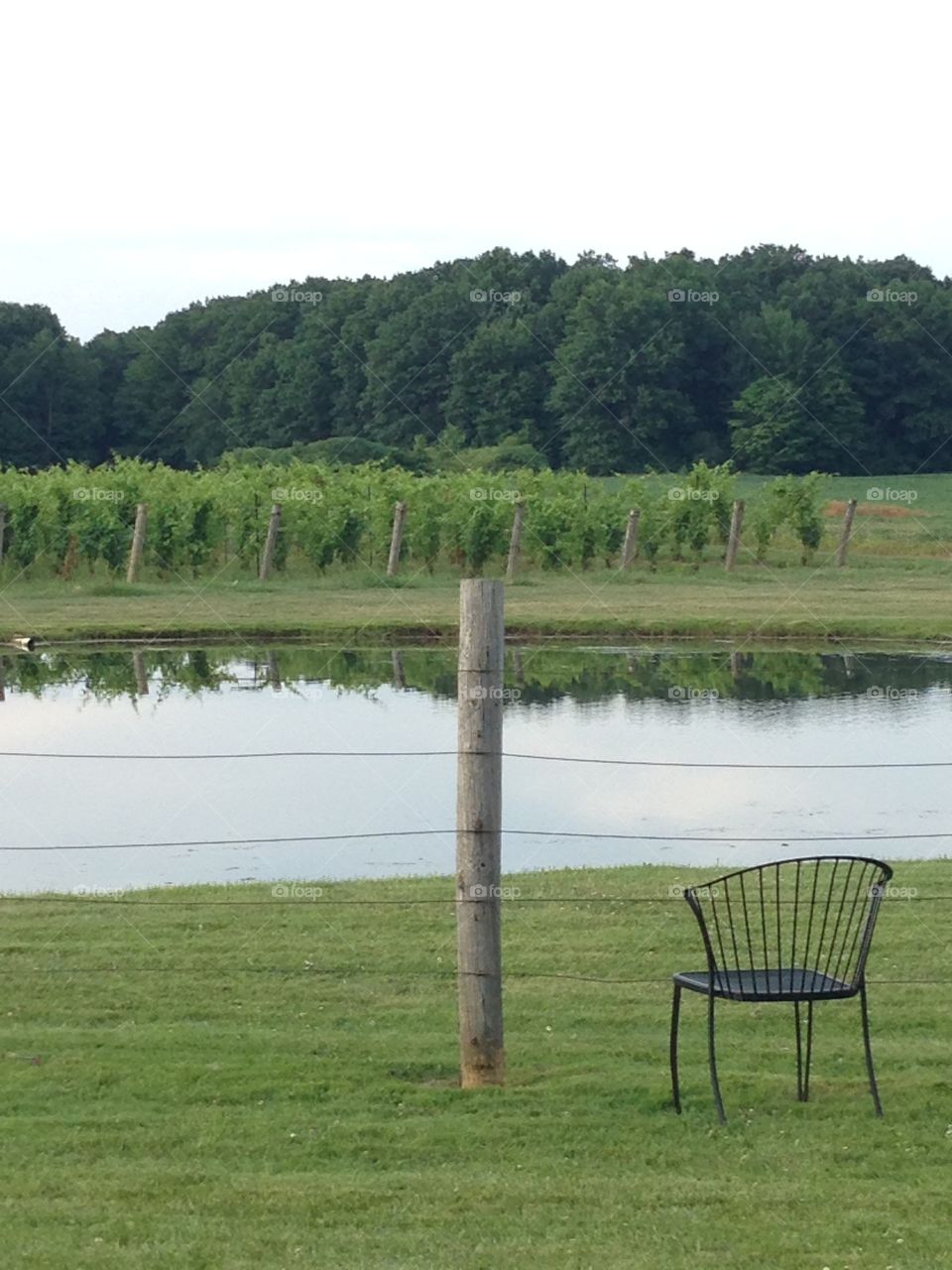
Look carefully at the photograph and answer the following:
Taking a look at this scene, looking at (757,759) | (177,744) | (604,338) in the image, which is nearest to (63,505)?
(177,744)

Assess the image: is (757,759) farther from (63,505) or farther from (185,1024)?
(63,505)

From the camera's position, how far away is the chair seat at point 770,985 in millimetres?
5961

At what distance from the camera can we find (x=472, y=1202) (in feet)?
17.1

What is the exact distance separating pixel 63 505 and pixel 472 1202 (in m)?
30.1

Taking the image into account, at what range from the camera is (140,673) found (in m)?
22.6

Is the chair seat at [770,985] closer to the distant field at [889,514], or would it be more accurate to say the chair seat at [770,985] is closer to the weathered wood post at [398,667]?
the weathered wood post at [398,667]
